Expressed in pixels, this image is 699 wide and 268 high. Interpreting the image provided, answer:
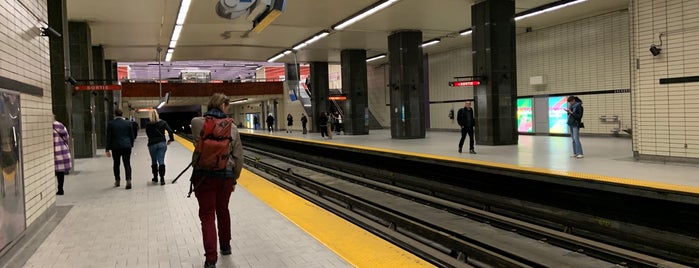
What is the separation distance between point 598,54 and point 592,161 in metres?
10.7

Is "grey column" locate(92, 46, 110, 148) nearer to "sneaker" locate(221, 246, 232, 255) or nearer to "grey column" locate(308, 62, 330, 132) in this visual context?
"grey column" locate(308, 62, 330, 132)

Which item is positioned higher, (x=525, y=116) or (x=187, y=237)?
(x=525, y=116)

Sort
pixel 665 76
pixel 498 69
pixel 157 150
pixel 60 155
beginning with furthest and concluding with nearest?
pixel 498 69
pixel 665 76
pixel 157 150
pixel 60 155

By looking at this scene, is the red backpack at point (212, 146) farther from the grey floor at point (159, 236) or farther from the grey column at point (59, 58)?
the grey column at point (59, 58)

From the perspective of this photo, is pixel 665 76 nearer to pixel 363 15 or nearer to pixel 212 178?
pixel 212 178

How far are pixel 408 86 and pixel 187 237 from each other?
17.3 meters

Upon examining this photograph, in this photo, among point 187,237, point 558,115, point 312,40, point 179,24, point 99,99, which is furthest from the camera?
point 99,99

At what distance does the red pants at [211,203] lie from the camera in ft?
13.2

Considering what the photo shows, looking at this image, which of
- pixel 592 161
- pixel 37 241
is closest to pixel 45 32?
pixel 37 241

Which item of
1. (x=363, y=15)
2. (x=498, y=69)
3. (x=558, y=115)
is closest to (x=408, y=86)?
(x=363, y=15)

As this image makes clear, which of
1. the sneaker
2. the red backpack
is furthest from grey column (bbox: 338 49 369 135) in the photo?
the red backpack

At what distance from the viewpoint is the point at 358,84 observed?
27250mm

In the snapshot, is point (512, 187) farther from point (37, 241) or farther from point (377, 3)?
point (377, 3)

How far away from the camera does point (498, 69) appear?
15898 millimetres
